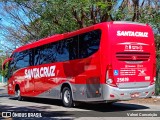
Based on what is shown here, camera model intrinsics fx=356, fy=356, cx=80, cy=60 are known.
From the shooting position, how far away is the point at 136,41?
45.9 feet

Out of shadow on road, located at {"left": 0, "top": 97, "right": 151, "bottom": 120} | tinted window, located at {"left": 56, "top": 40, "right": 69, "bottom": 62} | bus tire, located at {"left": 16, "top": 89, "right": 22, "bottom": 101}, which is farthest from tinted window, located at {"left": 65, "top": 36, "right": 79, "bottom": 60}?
bus tire, located at {"left": 16, "top": 89, "right": 22, "bottom": 101}

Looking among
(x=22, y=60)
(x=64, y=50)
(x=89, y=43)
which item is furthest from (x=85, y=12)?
(x=89, y=43)

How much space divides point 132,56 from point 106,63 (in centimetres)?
118

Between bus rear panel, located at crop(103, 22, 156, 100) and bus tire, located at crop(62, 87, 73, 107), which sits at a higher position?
bus rear panel, located at crop(103, 22, 156, 100)

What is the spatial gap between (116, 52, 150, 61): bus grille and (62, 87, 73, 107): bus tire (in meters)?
3.22

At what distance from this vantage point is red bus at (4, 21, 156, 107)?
13430 millimetres

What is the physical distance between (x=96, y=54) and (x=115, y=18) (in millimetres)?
7416

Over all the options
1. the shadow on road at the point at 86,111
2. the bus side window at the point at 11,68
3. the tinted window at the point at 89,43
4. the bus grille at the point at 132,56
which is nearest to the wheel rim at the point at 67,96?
the shadow on road at the point at 86,111

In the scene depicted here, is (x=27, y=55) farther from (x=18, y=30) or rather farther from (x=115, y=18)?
(x=18, y=30)

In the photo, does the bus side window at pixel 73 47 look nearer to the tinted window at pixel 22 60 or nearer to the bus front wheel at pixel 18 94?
the tinted window at pixel 22 60

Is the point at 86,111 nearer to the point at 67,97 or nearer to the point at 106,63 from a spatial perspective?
the point at 67,97

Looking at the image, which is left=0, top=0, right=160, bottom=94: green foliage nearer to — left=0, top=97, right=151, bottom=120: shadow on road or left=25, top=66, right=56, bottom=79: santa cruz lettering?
left=25, top=66, right=56, bottom=79: santa cruz lettering

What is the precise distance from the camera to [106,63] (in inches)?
526

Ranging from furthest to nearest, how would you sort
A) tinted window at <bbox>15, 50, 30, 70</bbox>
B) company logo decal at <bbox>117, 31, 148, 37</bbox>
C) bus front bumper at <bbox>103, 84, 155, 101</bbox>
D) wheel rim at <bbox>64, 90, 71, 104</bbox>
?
tinted window at <bbox>15, 50, 30, 70</bbox>, wheel rim at <bbox>64, 90, 71, 104</bbox>, company logo decal at <bbox>117, 31, 148, 37</bbox>, bus front bumper at <bbox>103, 84, 155, 101</bbox>
